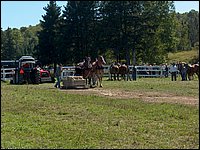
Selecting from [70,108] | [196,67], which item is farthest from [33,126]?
[196,67]

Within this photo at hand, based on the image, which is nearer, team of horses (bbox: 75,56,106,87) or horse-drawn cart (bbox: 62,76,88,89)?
horse-drawn cart (bbox: 62,76,88,89)

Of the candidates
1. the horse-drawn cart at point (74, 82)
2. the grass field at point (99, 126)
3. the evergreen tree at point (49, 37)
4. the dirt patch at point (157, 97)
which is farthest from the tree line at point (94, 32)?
the grass field at point (99, 126)

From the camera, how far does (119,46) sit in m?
61.5

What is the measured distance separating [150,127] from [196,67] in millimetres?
28282

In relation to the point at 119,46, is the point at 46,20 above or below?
above

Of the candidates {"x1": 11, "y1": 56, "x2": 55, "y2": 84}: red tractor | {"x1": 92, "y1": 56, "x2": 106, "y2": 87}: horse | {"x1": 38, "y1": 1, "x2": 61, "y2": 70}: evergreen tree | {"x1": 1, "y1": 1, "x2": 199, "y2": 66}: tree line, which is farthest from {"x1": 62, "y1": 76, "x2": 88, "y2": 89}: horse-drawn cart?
{"x1": 38, "y1": 1, "x2": 61, "y2": 70}: evergreen tree

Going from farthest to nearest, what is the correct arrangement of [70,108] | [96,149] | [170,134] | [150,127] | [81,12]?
[81,12], [70,108], [150,127], [170,134], [96,149]

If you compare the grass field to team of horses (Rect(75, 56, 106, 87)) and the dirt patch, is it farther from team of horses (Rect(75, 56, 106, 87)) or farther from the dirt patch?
team of horses (Rect(75, 56, 106, 87))

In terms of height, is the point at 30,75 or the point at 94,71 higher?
the point at 94,71

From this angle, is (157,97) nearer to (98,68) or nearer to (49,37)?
(98,68)

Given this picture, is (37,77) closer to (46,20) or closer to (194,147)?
(194,147)

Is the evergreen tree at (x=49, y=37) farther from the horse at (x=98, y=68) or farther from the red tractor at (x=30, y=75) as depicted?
the horse at (x=98, y=68)

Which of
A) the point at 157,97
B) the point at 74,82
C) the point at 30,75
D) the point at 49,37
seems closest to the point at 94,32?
the point at 49,37

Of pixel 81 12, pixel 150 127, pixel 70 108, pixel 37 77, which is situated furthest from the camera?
pixel 81 12
